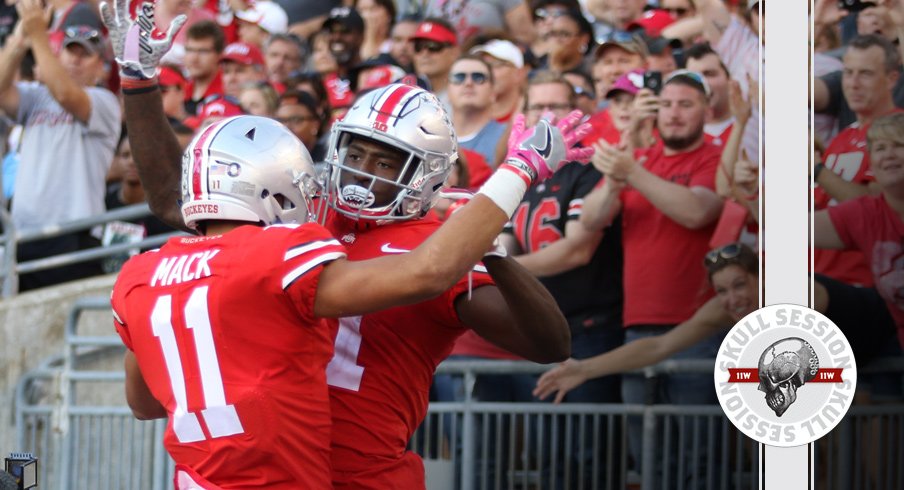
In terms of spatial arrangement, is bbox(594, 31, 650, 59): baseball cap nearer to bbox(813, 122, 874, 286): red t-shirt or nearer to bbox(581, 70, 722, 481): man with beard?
bbox(581, 70, 722, 481): man with beard

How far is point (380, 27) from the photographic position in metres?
8.05

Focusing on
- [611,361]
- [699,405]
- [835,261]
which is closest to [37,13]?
[611,361]

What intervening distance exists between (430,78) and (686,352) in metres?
2.83

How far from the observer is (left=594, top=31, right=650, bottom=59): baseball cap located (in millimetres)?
6004

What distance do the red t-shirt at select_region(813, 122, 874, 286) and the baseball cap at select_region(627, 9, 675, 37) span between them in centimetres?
279

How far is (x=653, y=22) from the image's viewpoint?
262 inches

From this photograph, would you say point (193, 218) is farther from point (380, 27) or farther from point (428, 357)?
point (380, 27)

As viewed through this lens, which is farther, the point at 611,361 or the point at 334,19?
the point at 334,19

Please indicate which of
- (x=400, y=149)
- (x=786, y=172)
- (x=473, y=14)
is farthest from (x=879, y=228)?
(x=473, y=14)

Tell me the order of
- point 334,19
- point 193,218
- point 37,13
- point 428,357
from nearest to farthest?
point 193,218
point 428,357
point 37,13
point 334,19

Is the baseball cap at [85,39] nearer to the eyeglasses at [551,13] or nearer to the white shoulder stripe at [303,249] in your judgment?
the eyeglasses at [551,13]

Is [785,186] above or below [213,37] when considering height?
below

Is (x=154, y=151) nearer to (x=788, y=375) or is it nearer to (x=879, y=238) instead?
(x=788, y=375)

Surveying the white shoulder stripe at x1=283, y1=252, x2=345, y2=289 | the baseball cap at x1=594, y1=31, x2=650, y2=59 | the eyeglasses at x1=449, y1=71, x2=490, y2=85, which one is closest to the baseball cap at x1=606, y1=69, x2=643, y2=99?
the baseball cap at x1=594, y1=31, x2=650, y2=59
